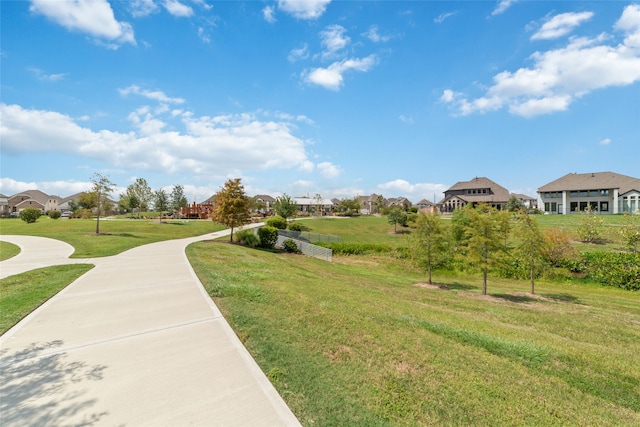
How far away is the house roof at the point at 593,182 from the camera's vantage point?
50978 mm

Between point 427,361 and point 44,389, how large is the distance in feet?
20.1

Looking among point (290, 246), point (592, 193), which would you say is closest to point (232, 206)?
point (290, 246)

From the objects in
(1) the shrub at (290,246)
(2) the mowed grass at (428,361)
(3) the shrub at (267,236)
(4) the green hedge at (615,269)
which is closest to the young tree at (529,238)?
(2) the mowed grass at (428,361)

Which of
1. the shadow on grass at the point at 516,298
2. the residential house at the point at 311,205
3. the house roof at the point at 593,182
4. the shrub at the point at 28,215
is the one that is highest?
the house roof at the point at 593,182

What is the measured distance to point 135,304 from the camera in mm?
7758

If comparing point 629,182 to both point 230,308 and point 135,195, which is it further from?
point 135,195

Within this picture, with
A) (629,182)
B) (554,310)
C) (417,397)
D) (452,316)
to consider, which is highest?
(629,182)

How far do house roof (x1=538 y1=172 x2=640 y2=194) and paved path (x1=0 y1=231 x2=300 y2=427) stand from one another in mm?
70640

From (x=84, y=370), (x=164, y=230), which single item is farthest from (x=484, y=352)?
(x=164, y=230)

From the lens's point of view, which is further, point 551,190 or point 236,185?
point 551,190

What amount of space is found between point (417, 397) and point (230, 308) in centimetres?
505

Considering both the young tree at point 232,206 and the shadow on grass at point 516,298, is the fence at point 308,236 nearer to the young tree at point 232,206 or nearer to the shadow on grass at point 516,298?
the young tree at point 232,206

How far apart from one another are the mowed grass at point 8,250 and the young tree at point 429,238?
2445 cm

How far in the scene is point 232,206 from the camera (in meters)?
25.8
